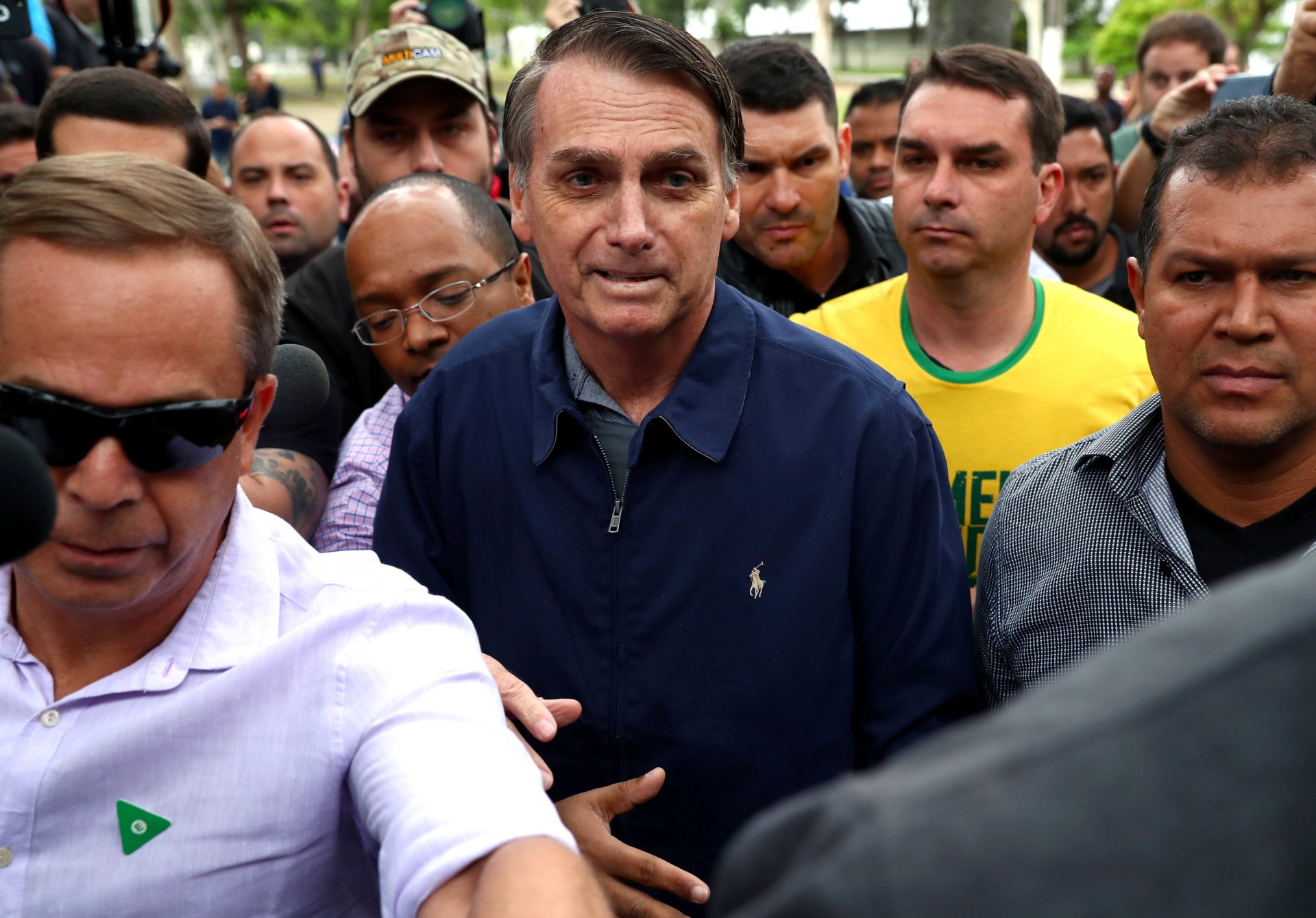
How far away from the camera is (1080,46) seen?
47.2m

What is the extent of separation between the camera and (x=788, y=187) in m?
Result: 4.13

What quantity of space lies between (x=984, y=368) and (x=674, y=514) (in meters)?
1.37

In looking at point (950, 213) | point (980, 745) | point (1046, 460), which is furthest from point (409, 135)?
point (980, 745)

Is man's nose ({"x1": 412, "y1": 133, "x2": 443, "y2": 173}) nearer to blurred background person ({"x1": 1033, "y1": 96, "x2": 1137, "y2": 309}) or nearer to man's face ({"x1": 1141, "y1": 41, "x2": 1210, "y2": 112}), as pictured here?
blurred background person ({"x1": 1033, "y1": 96, "x2": 1137, "y2": 309})

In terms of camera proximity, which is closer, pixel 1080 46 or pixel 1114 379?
pixel 1114 379

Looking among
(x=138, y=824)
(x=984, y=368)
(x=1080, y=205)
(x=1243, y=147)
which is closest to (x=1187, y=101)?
(x=1080, y=205)

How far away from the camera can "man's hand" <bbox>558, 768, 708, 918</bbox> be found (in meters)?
2.10

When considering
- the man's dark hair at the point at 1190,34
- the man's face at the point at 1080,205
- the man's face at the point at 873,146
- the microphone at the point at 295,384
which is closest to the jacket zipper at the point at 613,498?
the microphone at the point at 295,384

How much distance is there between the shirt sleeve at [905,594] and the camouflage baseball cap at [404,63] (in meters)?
2.77

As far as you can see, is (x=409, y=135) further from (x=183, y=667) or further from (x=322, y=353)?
(x=183, y=667)

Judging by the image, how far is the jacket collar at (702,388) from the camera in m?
2.22

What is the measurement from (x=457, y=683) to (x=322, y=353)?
2.25 m

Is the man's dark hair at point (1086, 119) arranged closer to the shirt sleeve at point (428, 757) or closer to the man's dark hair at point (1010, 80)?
the man's dark hair at point (1010, 80)

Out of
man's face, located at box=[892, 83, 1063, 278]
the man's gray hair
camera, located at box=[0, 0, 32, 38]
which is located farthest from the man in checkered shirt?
camera, located at box=[0, 0, 32, 38]
